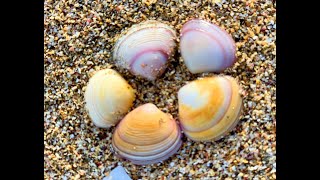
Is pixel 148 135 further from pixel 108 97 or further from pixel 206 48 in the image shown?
pixel 206 48

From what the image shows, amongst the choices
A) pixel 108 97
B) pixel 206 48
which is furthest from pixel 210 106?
pixel 108 97

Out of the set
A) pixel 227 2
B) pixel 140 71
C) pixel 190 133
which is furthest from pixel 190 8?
pixel 190 133

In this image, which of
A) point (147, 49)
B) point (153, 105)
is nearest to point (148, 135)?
point (153, 105)

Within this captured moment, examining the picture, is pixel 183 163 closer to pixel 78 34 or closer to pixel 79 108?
pixel 79 108

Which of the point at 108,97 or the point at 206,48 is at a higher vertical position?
the point at 206,48

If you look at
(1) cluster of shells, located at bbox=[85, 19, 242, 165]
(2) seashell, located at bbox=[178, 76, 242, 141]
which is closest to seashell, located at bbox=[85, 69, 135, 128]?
(1) cluster of shells, located at bbox=[85, 19, 242, 165]
